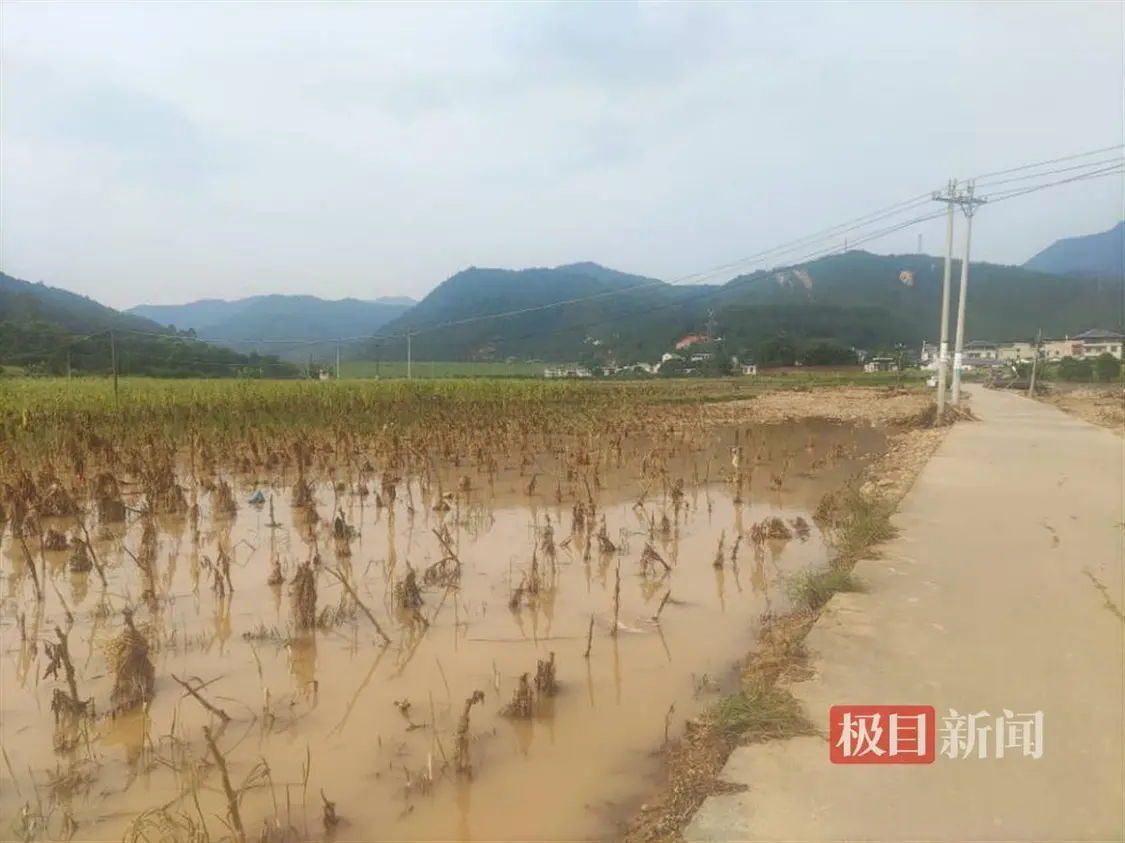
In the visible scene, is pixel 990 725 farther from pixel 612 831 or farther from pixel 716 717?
pixel 612 831

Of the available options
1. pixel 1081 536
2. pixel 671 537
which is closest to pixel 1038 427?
pixel 1081 536

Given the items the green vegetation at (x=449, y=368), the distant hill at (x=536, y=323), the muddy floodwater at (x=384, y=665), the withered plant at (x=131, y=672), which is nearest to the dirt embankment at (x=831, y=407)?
the muddy floodwater at (x=384, y=665)

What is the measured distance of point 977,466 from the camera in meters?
12.3

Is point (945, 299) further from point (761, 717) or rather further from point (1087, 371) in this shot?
point (1087, 371)

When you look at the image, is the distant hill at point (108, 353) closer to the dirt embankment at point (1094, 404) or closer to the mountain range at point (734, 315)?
the mountain range at point (734, 315)

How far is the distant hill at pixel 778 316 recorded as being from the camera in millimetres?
88375

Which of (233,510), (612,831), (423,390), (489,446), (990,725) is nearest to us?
(612,831)

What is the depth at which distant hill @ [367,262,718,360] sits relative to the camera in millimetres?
87625

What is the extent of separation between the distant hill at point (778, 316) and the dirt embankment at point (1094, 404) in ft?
129

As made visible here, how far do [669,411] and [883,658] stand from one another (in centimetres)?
2138

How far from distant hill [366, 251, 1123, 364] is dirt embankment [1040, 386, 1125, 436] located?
3925cm

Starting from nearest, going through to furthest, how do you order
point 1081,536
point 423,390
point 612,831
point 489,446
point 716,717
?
point 612,831 < point 716,717 < point 1081,536 < point 489,446 < point 423,390

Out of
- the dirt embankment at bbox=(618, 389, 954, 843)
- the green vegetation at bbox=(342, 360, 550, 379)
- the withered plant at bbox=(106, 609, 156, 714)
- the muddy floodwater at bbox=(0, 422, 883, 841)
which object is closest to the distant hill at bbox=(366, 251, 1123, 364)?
the green vegetation at bbox=(342, 360, 550, 379)

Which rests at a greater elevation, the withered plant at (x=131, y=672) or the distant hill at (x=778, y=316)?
the distant hill at (x=778, y=316)
